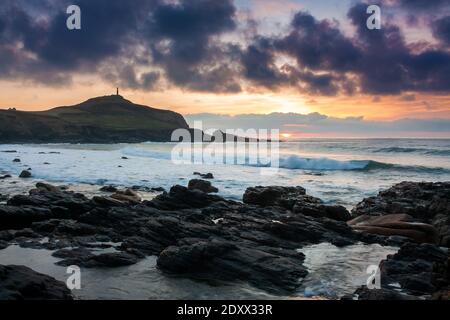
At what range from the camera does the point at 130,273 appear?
11.2 meters

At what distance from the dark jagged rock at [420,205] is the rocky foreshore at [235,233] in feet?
0.17

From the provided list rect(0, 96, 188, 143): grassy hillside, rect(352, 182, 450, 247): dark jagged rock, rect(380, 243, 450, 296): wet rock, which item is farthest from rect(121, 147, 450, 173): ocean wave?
rect(0, 96, 188, 143): grassy hillside

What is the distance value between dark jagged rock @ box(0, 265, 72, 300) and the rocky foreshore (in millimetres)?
54

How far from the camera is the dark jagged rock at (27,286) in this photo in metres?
7.94

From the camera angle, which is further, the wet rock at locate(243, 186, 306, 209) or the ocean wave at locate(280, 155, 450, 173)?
the ocean wave at locate(280, 155, 450, 173)

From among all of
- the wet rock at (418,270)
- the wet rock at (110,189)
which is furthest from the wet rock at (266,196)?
the wet rock at (418,270)

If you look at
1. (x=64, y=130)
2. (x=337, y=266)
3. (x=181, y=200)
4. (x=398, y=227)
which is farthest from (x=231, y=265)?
(x=64, y=130)

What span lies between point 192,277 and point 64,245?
5.36 meters

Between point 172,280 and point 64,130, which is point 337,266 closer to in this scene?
point 172,280

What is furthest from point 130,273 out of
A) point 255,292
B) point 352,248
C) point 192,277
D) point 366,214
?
point 366,214

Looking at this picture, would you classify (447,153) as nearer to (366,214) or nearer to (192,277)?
(366,214)

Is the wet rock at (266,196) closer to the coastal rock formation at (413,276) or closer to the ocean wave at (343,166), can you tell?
the coastal rock formation at (413,276)

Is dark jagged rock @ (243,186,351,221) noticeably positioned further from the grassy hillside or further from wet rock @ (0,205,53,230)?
the grassy hillside

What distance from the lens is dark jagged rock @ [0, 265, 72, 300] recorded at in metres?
7.94
